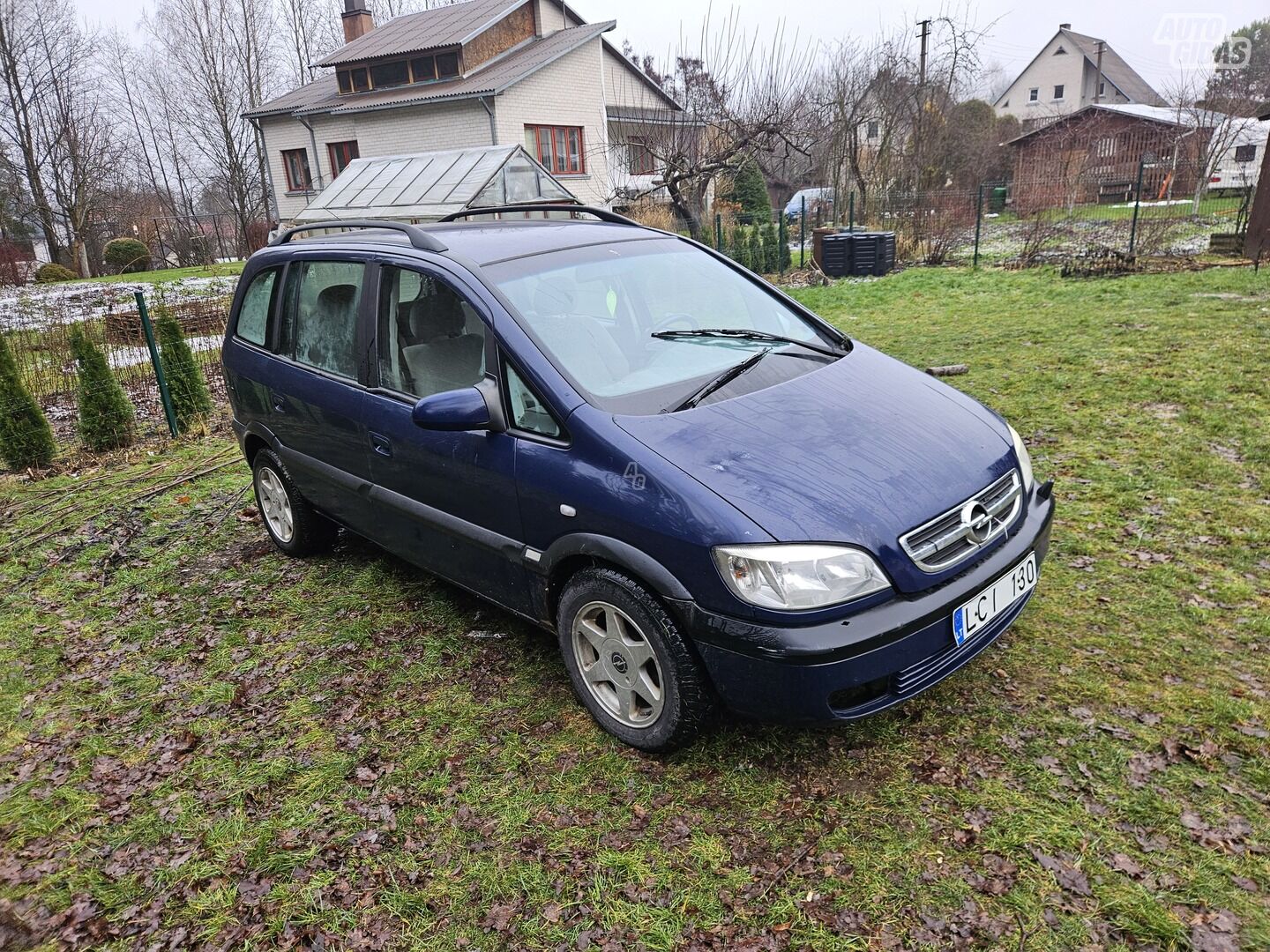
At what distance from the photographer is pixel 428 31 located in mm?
29922

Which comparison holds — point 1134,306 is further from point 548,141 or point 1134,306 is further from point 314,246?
point 548,141

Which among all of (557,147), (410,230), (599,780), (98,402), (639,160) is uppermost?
(557,147)

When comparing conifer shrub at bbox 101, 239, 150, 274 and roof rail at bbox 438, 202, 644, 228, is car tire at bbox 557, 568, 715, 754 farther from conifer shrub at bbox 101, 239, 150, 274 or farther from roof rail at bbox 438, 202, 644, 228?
conifer shrub at bbox 101, 239, 150, 274

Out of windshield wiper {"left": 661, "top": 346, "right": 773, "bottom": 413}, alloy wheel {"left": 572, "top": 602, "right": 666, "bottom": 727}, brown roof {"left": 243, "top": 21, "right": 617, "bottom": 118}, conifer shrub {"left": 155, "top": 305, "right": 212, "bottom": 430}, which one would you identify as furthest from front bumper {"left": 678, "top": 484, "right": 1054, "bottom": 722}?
brown roof {"left": 243, "top": 21, "right": 617, "bottom": 118}

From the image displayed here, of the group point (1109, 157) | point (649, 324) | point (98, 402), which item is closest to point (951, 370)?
point (649, 324)

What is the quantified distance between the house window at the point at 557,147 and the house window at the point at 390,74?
5259 mm

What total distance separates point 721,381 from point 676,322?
1.75 feet

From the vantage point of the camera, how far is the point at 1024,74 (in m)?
54.6

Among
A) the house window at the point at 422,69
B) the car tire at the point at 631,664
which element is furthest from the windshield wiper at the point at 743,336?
the house window at the point at 422,69

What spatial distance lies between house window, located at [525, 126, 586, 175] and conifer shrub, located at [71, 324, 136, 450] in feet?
74.1

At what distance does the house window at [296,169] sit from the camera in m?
32.3

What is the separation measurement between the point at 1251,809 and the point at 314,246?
4698 millimetres

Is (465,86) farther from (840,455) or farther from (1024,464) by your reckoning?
(840,455)

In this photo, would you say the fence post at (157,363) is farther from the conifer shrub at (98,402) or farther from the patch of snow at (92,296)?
the patch of snow at (92,296)
